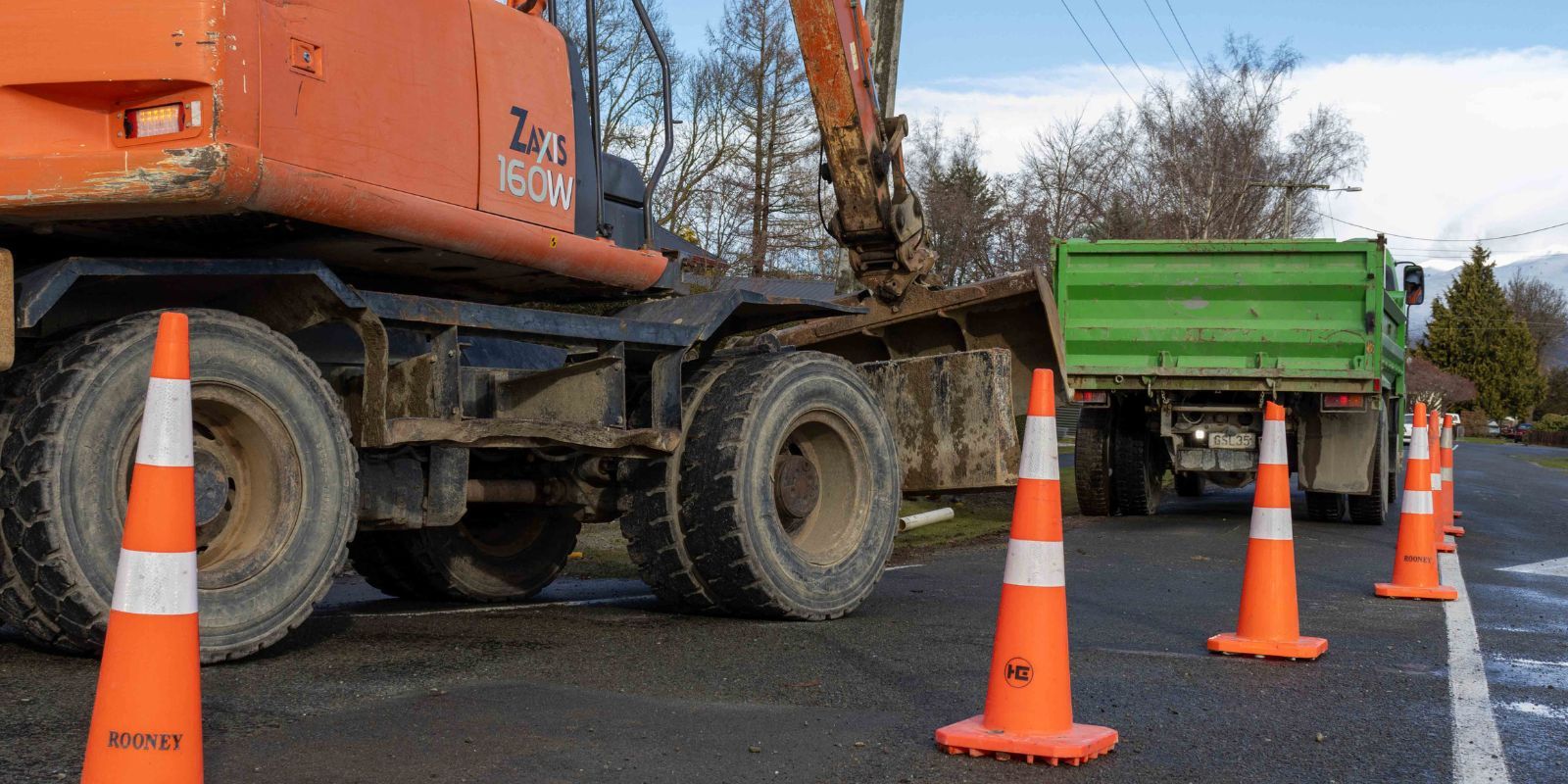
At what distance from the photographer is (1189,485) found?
18.2 m

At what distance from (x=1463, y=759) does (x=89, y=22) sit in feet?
14.4

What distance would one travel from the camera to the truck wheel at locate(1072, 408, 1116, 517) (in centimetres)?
1432

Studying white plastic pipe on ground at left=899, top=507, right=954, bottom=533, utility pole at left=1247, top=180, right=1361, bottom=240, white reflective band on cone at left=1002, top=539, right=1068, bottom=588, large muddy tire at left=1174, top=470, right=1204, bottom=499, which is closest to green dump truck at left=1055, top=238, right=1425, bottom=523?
white plastic pipe on ground at left=899, top=507, right=954, bottom=533

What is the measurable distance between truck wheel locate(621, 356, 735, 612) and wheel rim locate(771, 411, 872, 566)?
1.68 ft

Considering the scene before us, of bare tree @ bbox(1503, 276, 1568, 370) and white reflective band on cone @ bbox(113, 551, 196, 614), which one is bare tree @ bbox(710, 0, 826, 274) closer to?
white reflective band on cone @ bbox(113, 551, 196, 614)

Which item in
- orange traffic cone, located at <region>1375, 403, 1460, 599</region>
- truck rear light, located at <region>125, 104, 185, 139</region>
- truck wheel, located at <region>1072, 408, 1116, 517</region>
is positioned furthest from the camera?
truck wheel, located at <region>1072, 408, 1116, 517</region>

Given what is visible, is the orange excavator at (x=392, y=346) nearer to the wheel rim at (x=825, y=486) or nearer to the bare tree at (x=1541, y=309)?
the wheel rim at (x=825, y=486)

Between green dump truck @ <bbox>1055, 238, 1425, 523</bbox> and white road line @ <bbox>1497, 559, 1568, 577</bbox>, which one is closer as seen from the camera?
white road line @ <bbox>1497, 559, 1568, 577</bbox>

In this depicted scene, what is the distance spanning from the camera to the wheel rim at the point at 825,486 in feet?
22.8

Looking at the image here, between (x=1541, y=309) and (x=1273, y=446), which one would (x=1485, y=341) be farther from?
(x=1273, y=446)

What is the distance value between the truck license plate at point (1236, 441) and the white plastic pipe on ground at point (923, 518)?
240cm

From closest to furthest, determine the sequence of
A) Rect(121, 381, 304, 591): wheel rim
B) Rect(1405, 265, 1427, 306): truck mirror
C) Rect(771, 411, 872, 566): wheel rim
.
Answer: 1. Rect(121, 381, 304, 591): wheel rim
2. Rect(771, 411, 872, 566): wheel rim
3. Rect(1405, 265, 1427, 306): truck mirror

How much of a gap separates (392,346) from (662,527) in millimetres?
1391

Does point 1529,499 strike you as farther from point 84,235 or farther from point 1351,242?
point 84,235
